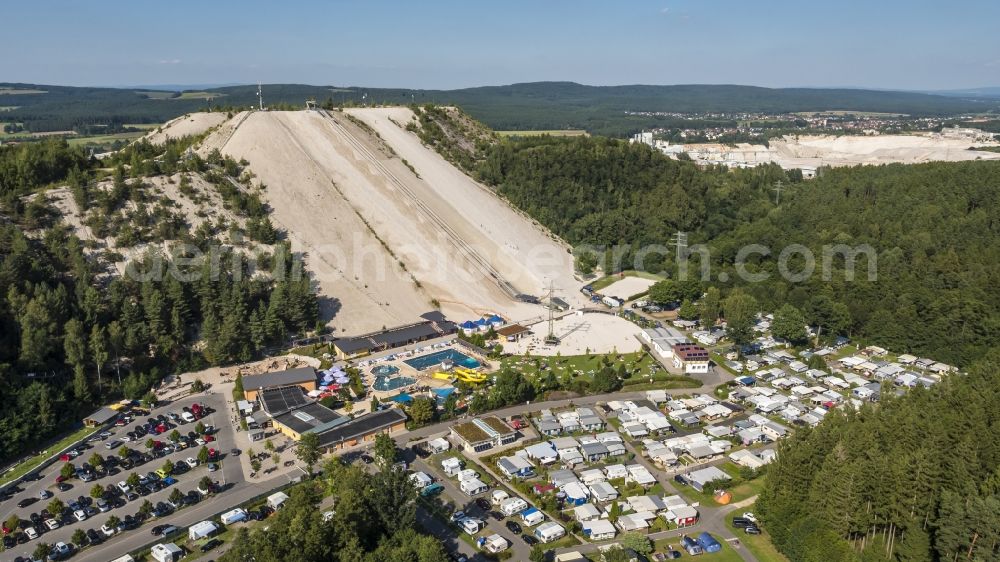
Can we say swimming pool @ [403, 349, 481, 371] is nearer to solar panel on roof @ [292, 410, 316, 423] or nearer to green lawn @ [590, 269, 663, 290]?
solar panel on roof @ [292, 410, 316, 423]

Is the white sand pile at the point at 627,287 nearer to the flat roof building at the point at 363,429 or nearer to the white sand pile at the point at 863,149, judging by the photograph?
the flat roof building at the point at 363,429

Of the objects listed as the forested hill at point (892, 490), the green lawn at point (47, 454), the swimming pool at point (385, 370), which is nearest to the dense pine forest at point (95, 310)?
the green lawn at point (47, 454)

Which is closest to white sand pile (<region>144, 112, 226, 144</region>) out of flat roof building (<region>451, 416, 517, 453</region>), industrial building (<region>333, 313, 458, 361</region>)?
industrial building (<region>333, 313, 458, 361</region>)

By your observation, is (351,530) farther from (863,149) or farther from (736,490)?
(863,149)

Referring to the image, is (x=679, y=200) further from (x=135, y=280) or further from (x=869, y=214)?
(x=135, y=280)

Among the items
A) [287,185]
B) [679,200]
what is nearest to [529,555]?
[287,185]

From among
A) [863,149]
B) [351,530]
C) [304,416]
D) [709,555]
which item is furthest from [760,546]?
[863,149]
